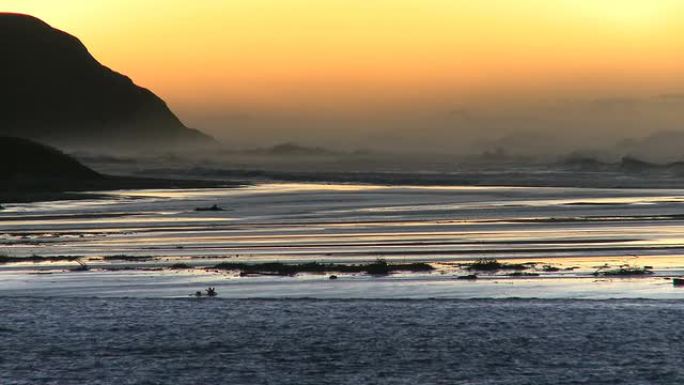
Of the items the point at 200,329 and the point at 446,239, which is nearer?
the point at 200,329

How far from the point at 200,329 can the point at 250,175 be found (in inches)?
5387

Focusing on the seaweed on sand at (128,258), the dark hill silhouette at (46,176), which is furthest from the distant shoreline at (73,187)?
the seaweed on sand at (128,258)

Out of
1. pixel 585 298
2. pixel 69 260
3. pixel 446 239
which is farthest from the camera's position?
pixel 446 239

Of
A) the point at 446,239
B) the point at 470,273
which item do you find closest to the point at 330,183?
the point at 446,239


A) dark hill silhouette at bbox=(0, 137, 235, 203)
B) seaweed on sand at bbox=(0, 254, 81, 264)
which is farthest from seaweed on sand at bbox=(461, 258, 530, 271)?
dark hill silhouette at bbox=(0, 137, 235, 203)

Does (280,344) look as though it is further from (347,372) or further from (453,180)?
(453,180)

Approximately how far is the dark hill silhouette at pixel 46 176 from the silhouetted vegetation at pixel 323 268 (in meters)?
70.1

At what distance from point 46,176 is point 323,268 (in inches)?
3960

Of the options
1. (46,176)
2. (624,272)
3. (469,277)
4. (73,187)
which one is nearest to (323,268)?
(469,277)

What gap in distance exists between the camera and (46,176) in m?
135

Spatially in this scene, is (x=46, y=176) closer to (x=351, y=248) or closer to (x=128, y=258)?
Result: (x=351, y=248)

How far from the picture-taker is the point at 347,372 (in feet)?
77.3

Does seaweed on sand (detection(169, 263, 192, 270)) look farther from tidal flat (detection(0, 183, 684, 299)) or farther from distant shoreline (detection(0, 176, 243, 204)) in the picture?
distant shoreline (detection(0, 176, 243, 204))

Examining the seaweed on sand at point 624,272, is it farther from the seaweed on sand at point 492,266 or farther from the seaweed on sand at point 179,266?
the seaweed on sand at point 179,266
